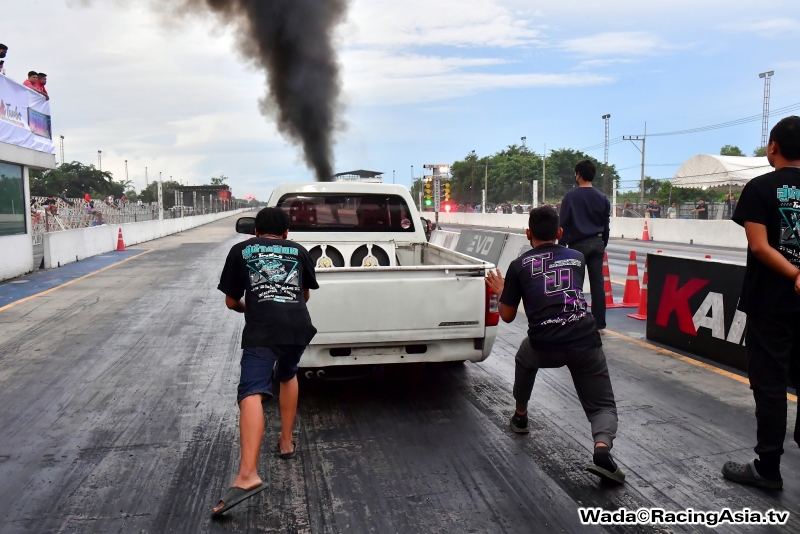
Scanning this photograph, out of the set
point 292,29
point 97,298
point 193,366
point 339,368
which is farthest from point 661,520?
point 292,29

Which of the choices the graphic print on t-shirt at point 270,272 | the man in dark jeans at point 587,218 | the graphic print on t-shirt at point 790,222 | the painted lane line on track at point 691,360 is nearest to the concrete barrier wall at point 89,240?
the man in dark jeans at point 587,218

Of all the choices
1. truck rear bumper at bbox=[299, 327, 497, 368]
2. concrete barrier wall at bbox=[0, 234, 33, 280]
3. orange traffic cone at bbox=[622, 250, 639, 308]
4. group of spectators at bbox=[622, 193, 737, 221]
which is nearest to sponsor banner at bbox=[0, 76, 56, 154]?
concrete barrier wall at bbox=[0, 234, 33, 280]

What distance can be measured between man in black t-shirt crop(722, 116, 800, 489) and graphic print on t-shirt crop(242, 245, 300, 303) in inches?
95.3

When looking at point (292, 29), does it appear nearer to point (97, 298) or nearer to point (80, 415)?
point (97, 298)

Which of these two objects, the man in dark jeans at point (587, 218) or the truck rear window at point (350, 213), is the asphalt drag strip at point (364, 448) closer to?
the man in dark jeans at point (587, 218)

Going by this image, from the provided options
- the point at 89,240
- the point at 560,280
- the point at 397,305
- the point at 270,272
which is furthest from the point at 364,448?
the point at 89,240

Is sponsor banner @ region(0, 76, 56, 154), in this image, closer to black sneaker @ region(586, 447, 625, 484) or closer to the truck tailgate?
the truck tailgate

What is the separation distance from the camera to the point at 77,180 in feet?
242

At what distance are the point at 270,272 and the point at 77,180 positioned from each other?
Result: 78.9m

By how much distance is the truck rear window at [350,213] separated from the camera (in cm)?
755

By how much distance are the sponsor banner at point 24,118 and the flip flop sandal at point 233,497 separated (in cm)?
1373

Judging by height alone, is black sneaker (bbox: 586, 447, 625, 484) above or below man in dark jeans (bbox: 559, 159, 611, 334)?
below

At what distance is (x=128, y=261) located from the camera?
1836cm

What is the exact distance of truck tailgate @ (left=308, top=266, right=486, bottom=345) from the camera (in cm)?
474
